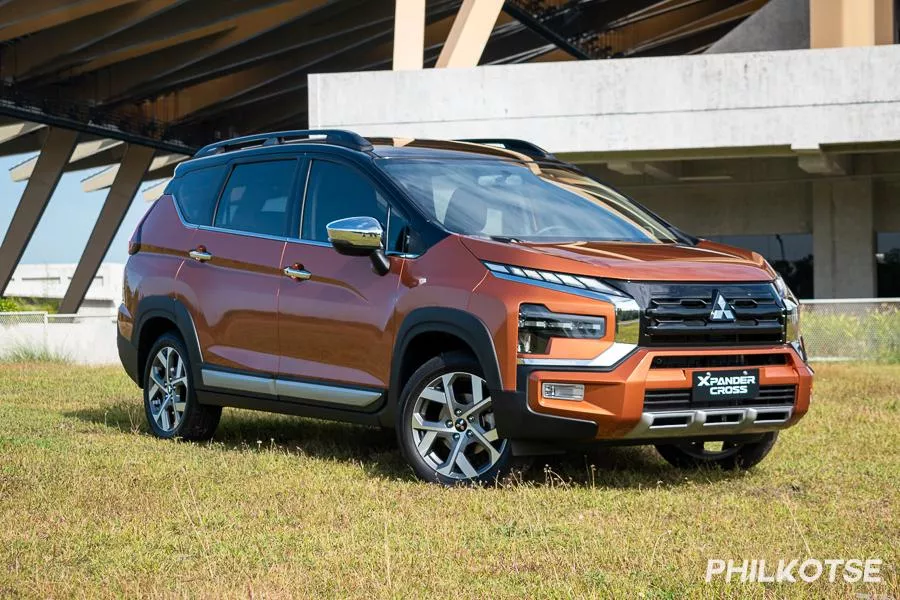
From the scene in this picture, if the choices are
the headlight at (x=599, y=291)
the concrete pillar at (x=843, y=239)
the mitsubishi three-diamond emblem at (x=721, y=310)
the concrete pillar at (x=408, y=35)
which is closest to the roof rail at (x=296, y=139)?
the headlight at (x=599, y=291)

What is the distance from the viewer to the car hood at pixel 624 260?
288 inches

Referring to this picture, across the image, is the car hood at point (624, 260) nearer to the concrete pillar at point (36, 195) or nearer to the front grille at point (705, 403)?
the front grille at point (705, 403)

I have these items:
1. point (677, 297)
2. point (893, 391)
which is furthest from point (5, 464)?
point (893, 391)

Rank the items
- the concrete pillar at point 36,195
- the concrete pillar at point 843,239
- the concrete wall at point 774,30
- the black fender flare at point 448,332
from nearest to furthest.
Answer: the black fender flare at point 448,332
the concrete pillar at point 843,239
the concrete wall at point 774,30
the concrete pillar at point 36,195

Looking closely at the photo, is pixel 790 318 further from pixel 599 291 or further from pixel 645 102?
pixel 645 102

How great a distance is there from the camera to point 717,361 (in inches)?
293

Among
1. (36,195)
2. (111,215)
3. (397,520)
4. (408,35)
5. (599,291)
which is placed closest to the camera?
(397,520)

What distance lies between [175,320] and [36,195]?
46.9m

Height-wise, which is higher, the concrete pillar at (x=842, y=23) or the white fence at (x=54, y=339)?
the concrete pillar at (x=842, y=23)

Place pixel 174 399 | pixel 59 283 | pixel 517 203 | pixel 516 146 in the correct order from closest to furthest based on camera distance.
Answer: pixel 517 203
pixel 516 146
pixel 174 399
pixel 59 283

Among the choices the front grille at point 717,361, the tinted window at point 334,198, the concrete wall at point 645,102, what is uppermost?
the concrete wall at point 645,102

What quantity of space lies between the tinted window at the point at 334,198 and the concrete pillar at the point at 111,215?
2027 inches

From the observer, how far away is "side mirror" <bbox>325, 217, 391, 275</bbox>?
7.98 m

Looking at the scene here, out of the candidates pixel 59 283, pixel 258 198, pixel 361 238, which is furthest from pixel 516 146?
pixel 59 283
